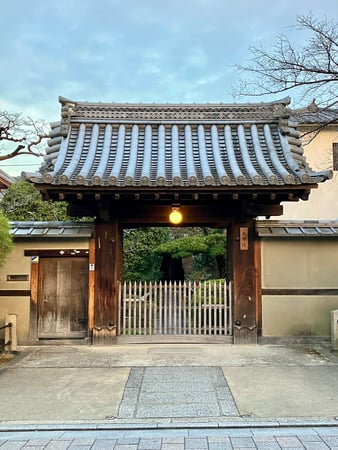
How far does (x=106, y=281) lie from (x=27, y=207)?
8242 mm

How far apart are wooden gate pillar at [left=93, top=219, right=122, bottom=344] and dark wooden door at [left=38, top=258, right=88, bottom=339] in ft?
1.05

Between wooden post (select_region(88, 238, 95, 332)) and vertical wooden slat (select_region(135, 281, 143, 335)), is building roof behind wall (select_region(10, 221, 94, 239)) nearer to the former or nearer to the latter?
wooden post (select_region(88, 238, 95, 332))

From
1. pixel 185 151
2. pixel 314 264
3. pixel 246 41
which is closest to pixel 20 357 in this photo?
pixel 185 151

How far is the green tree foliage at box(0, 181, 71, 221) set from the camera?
1366 centimetres

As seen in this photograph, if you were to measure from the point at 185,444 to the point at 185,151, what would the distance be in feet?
17.3

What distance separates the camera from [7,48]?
451 inches

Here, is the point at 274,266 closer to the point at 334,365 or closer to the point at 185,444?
the point at 334,365

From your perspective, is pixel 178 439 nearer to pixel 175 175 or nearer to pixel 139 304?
pixel 139 304

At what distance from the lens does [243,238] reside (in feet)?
23.3

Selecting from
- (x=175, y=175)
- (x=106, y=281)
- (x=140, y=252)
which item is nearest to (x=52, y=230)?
(x=106, y=281)

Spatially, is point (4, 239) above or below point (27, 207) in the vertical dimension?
below

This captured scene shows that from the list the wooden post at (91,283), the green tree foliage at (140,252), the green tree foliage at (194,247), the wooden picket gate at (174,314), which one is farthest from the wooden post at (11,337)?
the green tree foliage at (140,252)

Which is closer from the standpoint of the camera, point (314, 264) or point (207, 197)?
point (207, 197)

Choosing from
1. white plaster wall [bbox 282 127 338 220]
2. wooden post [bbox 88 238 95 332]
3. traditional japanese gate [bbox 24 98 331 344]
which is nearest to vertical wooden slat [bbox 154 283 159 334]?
traditional japanese gate [bbox 24 98 331 344]
